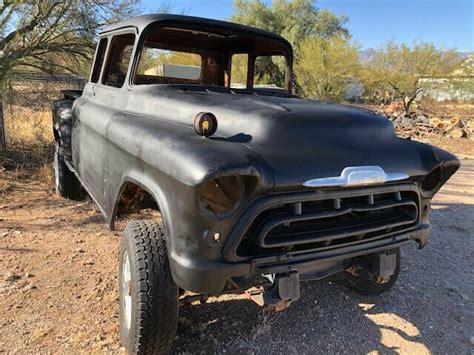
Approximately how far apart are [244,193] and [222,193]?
6.6 inches

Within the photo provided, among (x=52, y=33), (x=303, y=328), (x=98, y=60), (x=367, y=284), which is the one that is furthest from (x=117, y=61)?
(x=52, y=33)

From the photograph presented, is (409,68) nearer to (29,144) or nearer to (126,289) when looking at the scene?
(29,144)

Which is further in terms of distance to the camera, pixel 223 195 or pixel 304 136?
pixel 304 136

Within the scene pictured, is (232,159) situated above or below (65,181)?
above

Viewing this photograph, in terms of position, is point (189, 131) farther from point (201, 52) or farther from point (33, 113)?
point (33, 113)

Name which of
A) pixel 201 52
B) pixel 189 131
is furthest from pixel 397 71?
pixel 189 131

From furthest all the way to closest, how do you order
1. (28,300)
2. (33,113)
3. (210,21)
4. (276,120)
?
(33,113) → (210,21) → (28,300) → (276,120)

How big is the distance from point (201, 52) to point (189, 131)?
85.0 inches

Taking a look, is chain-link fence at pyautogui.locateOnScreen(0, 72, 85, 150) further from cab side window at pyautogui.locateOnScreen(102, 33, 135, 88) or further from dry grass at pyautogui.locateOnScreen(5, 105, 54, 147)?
cab side window at pyautogui.locateOnScreen(102, 33, 135, 88)

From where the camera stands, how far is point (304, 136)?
2348mm

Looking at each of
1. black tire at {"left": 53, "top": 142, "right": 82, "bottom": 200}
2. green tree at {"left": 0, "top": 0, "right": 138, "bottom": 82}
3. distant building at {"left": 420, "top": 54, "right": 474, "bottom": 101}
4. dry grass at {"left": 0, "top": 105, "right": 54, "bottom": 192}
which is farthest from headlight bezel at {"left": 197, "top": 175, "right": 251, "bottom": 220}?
distant building at {"left": 420, "top": 54, "right": 474, "bottom": 101}

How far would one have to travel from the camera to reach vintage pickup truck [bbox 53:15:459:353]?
2.00m

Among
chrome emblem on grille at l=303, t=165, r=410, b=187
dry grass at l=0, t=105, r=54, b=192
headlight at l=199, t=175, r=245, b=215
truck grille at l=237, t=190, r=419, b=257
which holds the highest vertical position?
chrome emblem on grille at l=303, t=165, r=410, b=187

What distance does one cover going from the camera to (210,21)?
359 centimetres
